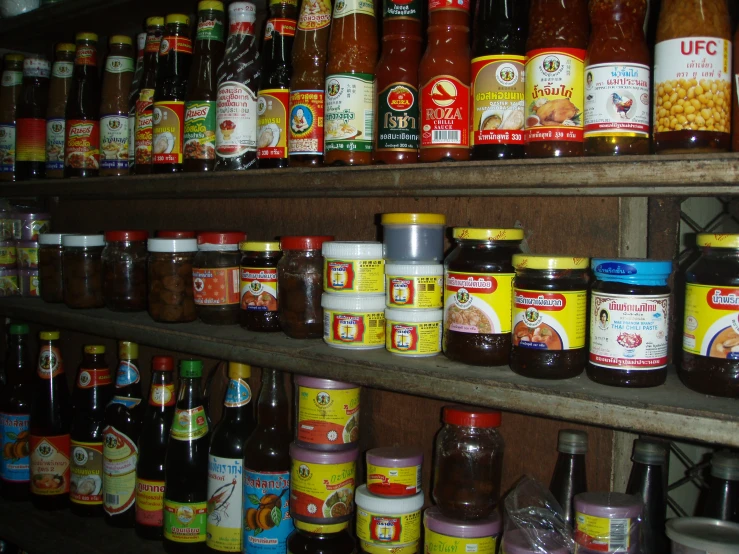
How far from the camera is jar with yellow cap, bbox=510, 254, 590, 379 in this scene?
2.96ft

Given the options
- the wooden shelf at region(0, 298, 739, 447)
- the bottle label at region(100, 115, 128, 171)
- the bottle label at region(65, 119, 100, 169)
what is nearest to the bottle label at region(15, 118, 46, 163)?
the bottle label at region(65, 119, 100, 169)

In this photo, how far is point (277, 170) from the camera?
1.12m

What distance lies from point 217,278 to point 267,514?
0.47m

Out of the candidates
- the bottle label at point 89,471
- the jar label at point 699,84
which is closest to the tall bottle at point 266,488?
the bottle label at point 89,471

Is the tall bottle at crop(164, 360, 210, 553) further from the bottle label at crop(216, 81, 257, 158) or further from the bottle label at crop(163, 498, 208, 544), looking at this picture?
the bottle label at crop(216, 81, 257, 158)

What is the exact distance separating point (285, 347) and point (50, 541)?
0.84 metres

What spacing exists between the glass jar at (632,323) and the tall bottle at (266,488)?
0.69m

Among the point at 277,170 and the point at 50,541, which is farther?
the point at 50,541

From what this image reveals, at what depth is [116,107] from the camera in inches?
60.9

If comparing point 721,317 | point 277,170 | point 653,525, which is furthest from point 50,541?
point 721,317

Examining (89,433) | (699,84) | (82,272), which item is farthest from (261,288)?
(699,84)

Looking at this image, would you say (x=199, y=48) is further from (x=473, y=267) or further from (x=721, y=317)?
(x=721, y=317)

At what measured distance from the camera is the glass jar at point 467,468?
3.68ft

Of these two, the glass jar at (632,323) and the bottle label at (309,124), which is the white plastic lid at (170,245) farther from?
the glass jar at (632,323)
